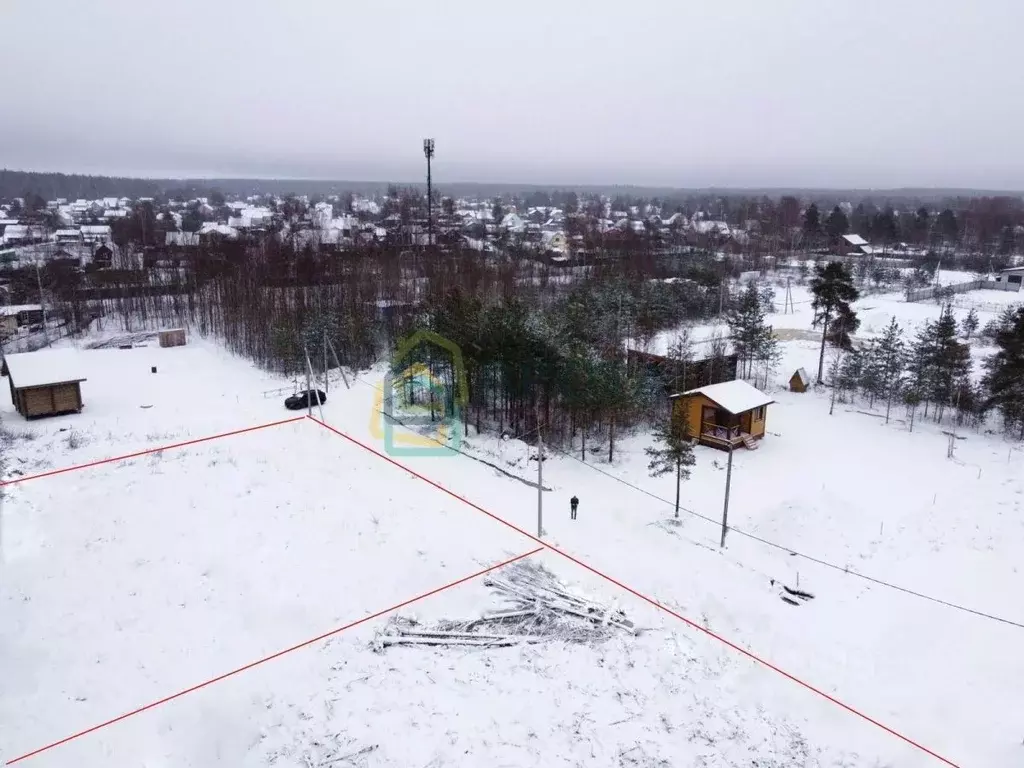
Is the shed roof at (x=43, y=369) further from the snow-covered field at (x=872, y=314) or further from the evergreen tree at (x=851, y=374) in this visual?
the evergreen tree at (x=851, y=374)

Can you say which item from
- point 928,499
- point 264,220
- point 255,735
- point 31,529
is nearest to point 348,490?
point 31,529

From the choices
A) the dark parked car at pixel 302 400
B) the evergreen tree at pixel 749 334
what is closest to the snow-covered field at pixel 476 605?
the dark parked car at pixel 302 400

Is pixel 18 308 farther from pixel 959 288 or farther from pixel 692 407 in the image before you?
pixel 959 288

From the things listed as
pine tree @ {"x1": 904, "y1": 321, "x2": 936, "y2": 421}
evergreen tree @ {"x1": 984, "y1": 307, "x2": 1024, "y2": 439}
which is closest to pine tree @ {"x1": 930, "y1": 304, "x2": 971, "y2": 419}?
pine tree @ {"x1": 904, "y1": 321, "x2": 936, "y2": 421}

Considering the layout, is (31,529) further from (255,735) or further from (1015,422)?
(1015,422)

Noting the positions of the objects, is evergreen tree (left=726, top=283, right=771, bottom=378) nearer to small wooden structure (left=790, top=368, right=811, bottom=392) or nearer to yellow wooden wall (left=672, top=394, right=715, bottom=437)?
small wooden structure (left=790, top=368, right=811, bottom=392)
